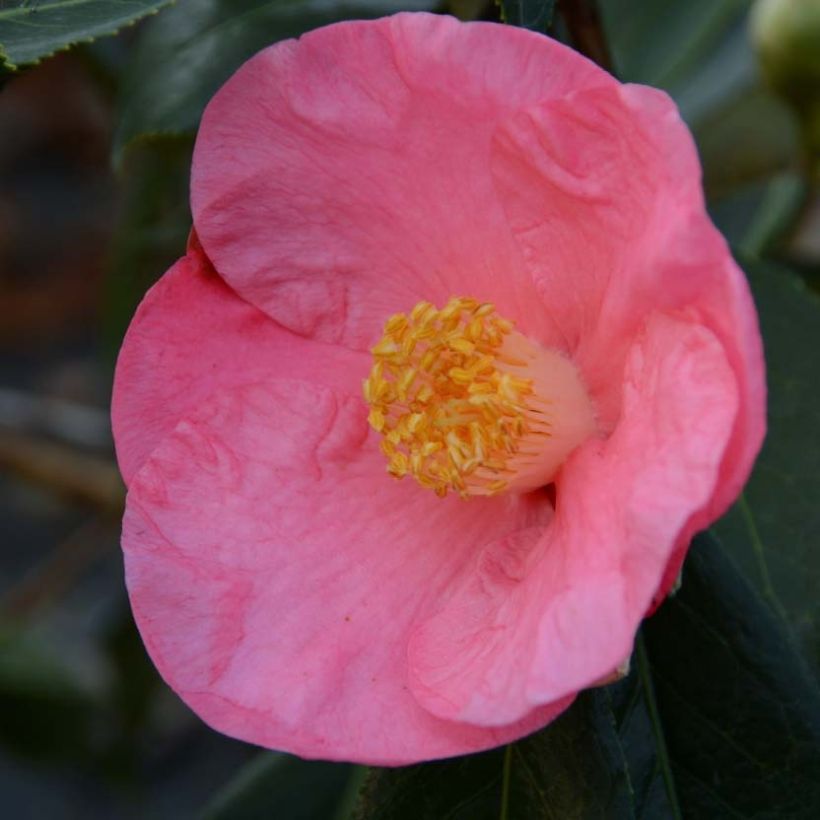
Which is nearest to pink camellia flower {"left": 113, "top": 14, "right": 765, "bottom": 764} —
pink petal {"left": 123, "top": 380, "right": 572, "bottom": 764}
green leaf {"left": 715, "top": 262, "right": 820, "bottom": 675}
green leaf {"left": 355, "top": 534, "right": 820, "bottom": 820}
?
pink petal {"left": 123, "top": 380, "right": 572, "bottom": 764}

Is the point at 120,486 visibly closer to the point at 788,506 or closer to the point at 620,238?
the point at 788,506

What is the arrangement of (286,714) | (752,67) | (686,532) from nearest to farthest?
(686,532) → (286,714) → (752,67)

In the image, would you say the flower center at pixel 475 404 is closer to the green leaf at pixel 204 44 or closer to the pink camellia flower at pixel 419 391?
the pink camellia flower at pixel 419 391

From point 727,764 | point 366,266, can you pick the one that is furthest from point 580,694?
point 366,266

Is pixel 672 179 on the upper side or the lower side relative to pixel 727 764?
upper

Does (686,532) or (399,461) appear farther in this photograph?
(399,461)

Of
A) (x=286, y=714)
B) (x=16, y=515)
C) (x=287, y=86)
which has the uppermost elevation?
(x=287, y=86)

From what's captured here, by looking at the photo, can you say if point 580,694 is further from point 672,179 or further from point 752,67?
point 752,67

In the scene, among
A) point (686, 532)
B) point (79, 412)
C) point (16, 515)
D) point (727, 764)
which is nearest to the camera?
point (686, 532)
